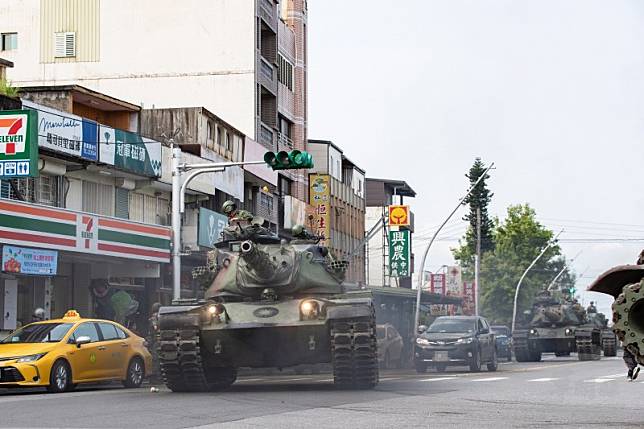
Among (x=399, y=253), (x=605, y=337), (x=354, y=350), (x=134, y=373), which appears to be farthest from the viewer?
(x=399, y=253)

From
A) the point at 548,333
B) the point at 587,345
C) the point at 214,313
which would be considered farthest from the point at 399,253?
the point at 214,313

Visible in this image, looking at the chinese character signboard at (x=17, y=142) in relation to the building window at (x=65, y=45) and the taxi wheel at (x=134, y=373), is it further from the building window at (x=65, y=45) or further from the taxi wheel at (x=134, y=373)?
the building window at (x=65, y=45)

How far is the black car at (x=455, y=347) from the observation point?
1369 inches

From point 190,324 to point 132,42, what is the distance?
112 feet

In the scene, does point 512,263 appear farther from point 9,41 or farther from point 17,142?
point 17,142

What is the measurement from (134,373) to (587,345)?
2463 cm

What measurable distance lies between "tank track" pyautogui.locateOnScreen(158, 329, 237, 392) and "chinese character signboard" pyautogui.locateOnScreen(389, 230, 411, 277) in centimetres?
5086

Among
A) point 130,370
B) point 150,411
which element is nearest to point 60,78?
point 130,370

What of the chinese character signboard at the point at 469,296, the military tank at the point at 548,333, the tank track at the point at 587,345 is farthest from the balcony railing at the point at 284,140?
the chinese character signboard at the point at 469,296

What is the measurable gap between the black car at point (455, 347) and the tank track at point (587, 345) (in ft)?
34.8

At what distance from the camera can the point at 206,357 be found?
71.7 feet

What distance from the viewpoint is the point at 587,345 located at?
1812 inches

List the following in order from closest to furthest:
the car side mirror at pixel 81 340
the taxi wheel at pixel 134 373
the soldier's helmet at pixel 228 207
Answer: the car side mirror at pixel 81 340 < the soldier's helmet at pixel 228 207 < the taxi wheel at pixel 134 373

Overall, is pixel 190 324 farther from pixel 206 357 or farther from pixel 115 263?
pixel 115 263
